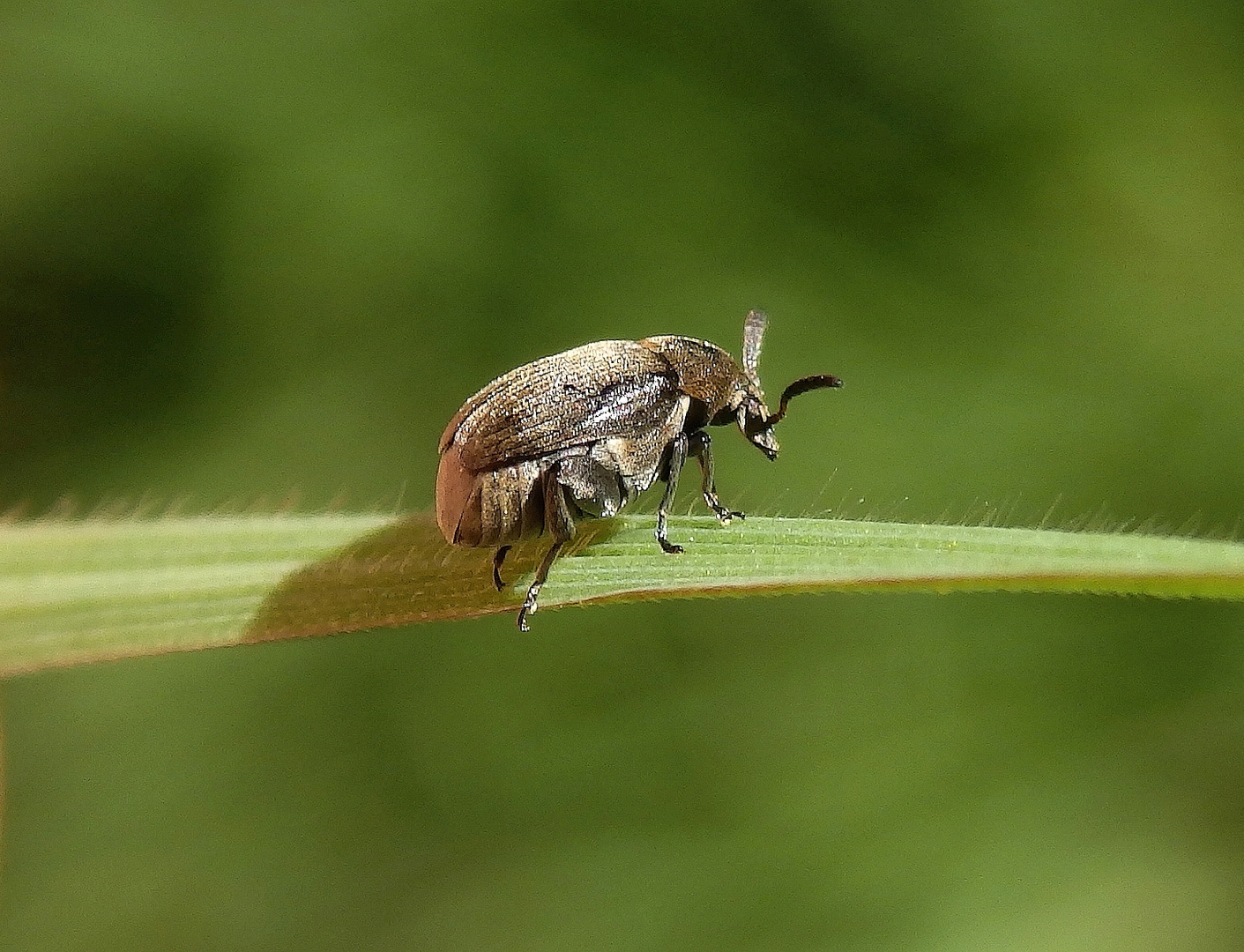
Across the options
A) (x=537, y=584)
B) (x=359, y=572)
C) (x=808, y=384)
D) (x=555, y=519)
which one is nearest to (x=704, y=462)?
(x=808, y=384)

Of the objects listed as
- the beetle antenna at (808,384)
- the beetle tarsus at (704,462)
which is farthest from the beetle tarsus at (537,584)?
the beetle antenna at (808,384)

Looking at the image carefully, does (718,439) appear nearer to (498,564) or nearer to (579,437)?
(579,437)

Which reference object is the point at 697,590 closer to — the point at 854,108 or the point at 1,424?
the point at 854,108

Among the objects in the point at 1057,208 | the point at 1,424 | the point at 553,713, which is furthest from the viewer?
the point at 1057,208

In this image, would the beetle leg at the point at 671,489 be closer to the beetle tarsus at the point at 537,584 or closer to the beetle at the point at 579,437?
the beetle at the point at 579,437

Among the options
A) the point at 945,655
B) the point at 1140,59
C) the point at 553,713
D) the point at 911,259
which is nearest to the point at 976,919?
the point at 945,655
